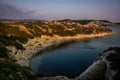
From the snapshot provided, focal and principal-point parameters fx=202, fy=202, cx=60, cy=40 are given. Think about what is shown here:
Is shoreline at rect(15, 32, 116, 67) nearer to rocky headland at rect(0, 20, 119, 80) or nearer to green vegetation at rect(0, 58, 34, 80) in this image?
rocky headland at rect(0, 20, 119, 80)

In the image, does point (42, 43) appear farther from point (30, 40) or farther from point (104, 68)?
point (104, 68)

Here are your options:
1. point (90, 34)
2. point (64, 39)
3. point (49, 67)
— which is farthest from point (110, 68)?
point (90, 34)

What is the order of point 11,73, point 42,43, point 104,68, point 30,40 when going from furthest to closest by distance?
point 42,43, point 30,40, point 104,68, point 11,73

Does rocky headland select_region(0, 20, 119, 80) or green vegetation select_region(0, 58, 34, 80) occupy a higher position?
green vegetation select_region(0, 58, 34, 80)

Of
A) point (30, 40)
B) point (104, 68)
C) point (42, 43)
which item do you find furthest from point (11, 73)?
point (42, 43)

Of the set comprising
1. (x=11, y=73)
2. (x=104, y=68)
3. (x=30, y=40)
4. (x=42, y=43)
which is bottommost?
(x=42, y=43)

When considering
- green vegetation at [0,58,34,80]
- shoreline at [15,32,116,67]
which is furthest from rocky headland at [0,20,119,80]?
green vegetation at [0,58,34,80]

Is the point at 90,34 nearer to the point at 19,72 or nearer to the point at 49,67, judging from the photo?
the point at 49,67

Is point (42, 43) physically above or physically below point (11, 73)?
below

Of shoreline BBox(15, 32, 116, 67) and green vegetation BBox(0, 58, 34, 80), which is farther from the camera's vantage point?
shoreline BBox(15, 32, 116, 67)

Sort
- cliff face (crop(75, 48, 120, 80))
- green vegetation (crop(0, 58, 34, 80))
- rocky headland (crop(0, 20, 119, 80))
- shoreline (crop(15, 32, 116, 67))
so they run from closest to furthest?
green vegetation (crop(0, 58, 34, 80)) → cliff face (crop(75, 48, 120, 80)) → rocky headland (crop(0, 20, 119, 80)) → shoreline (crop(15, 32, 116, 67))

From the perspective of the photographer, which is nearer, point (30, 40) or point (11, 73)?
point (11, 73)

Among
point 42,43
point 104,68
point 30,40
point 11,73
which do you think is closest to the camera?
point 11,73
